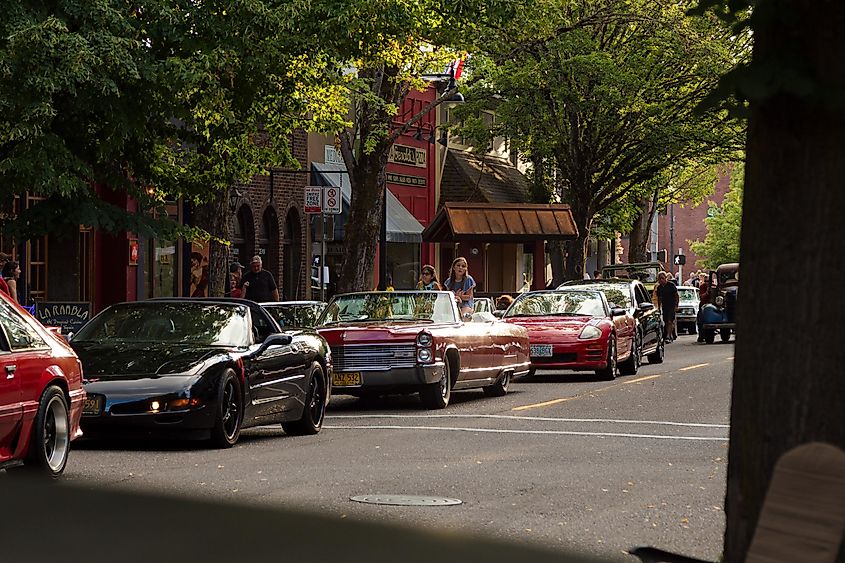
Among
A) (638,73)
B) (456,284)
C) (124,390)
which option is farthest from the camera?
(638,73)

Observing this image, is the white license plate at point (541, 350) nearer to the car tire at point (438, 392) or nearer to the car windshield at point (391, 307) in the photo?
the car windshield at point (391, 307)

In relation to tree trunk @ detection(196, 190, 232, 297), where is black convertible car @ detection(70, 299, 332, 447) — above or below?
below

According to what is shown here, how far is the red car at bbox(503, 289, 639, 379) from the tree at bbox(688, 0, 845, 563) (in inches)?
879

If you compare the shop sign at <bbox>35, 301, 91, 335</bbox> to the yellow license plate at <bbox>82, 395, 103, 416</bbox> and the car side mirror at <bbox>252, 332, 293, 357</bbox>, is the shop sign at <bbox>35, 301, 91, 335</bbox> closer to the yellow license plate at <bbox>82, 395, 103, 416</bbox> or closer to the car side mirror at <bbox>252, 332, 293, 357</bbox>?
the car side mirror at <bbox>252, 332, 293, 357</bbox>

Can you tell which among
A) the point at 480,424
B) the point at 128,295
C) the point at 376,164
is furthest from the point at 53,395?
the point at 128,295

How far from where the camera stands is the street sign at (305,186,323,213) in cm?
2973

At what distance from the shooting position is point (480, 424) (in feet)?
58.3

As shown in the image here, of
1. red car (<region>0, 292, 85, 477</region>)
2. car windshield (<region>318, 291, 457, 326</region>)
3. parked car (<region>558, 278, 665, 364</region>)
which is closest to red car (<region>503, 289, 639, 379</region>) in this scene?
parked car (<region>558, 278, 665, 364</region>)

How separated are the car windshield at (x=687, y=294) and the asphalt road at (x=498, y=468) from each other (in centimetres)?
3806

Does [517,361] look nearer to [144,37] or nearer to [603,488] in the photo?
[144,37]

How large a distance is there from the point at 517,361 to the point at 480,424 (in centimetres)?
573

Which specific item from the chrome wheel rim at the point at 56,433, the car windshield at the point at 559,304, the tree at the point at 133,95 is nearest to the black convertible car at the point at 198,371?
the chrome wheel rim at the point at 56,433

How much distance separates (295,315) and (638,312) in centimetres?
1121

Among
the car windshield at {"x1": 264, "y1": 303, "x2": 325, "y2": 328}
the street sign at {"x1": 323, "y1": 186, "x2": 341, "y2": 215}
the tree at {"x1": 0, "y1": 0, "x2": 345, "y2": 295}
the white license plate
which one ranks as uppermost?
the tree at {"x1": 0, "y1": 0, "x2": 345, "y2": 295}
